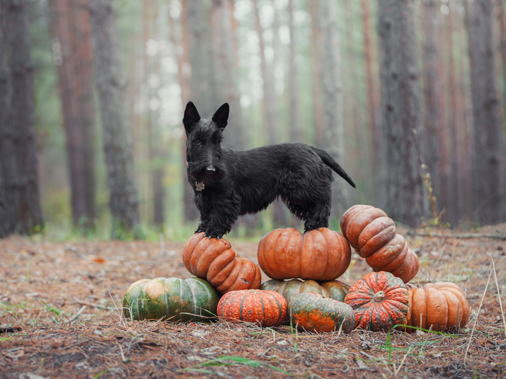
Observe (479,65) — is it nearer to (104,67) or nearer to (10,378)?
(104,67)

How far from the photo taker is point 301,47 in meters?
30.3

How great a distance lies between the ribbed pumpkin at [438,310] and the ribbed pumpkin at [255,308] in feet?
3.78

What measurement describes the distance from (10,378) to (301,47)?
103ft

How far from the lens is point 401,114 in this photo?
6.88m

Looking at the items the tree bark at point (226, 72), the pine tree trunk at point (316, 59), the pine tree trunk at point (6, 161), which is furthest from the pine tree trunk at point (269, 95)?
the pine tree trunk at point (6, 161)

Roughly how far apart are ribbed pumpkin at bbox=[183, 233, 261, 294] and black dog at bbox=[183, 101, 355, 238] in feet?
0.39

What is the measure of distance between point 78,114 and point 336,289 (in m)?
13.1

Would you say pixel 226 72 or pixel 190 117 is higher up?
pixel 226 72

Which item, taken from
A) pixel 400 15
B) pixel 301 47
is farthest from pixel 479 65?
pixel 301 47

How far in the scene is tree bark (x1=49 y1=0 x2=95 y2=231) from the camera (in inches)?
532

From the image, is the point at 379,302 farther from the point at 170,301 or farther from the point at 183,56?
the point at 183,56

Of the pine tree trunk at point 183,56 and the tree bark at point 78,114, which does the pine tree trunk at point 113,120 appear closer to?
the tree bark at point 78,114

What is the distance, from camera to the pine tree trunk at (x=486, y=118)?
10297mm

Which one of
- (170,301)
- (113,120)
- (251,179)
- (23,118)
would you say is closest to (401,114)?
(251,179)
